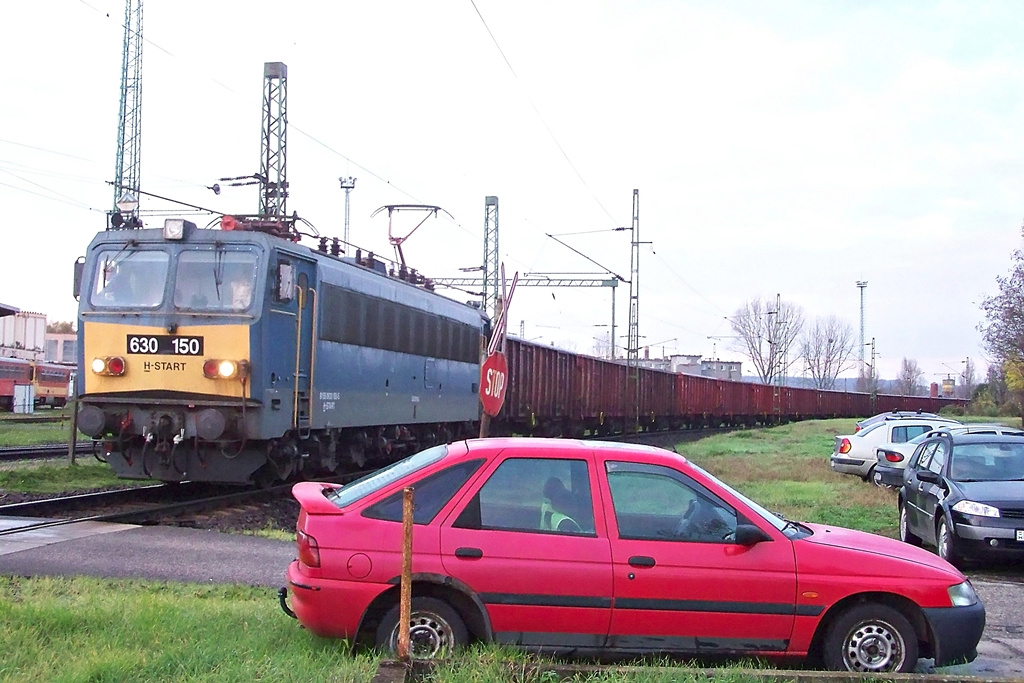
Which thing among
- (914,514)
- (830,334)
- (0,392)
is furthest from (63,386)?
(830,334)

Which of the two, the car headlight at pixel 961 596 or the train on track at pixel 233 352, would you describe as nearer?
the car headlight at pixel 961 596

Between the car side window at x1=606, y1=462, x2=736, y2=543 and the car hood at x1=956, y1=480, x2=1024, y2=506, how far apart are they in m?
5.54

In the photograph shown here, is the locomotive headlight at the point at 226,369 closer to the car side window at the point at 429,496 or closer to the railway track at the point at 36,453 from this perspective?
the car side window at the point at 429,496

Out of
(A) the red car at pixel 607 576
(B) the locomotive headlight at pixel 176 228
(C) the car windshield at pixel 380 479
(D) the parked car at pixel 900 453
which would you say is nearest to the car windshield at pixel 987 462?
(D) the parked car at pixel 900 453

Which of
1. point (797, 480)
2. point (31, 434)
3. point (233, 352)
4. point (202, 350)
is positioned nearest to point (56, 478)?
point (202, 350)

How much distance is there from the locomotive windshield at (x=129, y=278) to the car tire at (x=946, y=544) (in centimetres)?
953

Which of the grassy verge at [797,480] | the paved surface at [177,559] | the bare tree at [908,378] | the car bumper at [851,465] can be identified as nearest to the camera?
the paved surface at [177,559]

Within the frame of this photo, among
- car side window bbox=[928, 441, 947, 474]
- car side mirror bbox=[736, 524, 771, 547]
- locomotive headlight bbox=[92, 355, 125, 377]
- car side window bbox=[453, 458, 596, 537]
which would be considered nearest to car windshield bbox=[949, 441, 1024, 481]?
car side window bbox=[928, 441, 947, 474]

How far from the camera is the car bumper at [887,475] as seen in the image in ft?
52.3

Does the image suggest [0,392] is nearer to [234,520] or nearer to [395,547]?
[234,520]

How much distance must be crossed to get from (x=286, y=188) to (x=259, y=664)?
71.1ft

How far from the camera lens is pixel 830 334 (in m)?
99.4

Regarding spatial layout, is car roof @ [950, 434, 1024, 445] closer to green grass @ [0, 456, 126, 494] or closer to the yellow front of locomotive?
the yellow front of locomotive

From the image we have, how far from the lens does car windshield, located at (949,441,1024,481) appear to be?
10.8 meters
